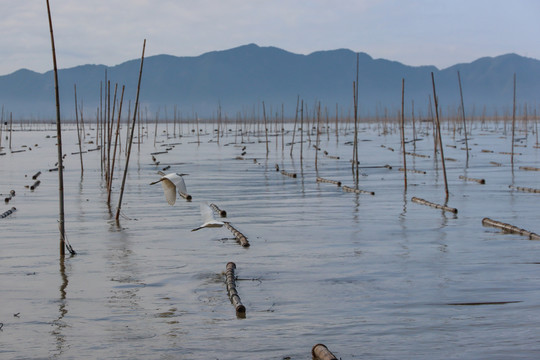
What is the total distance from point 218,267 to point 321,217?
3.55 metres

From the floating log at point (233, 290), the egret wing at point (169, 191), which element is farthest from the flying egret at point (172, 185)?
the floating log at point (233, 290)

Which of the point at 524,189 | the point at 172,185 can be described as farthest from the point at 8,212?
the point at 524,189

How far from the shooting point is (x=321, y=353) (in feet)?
13.0

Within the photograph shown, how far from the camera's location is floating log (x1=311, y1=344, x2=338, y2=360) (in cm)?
389

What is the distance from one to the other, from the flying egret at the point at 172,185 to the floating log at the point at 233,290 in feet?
4.00

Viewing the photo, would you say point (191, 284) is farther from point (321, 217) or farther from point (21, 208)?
point (21, 208)

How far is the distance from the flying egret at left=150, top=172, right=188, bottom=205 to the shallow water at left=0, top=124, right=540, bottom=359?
51 centimetres

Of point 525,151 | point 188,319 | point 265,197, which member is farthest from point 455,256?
point 525,151

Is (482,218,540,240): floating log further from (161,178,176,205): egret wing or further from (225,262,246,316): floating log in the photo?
(161,178,176,205): egret wing

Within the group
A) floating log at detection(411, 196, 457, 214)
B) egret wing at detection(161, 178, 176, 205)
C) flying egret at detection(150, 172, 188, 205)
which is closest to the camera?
flying egret at detection(150, 172, 188, 205)

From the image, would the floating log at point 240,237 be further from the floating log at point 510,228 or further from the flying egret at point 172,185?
the floating log at point 510,228

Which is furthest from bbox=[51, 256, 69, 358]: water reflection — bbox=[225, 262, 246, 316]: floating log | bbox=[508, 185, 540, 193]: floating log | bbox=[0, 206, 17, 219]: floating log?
bbox=[508, 185, 540, 193]: floating log

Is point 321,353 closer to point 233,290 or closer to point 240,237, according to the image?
point 233,290

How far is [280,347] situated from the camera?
14.2ft
